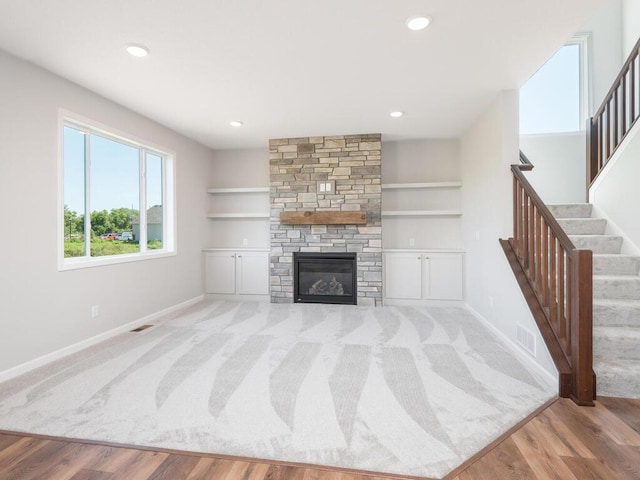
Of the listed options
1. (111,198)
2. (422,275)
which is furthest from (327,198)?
(111,198)

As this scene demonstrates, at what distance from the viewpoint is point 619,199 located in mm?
3508

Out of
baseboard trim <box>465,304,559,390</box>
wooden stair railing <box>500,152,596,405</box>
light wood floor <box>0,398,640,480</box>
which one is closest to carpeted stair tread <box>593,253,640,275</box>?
wooden stair railing <box>500,152,596,405</box>

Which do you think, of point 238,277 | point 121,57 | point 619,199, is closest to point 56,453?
point 121,57

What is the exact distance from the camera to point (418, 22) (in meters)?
2.32

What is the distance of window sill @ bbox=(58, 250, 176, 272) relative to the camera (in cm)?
322

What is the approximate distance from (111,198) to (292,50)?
2.72 meters

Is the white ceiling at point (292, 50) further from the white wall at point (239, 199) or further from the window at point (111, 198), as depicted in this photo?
the white wall at point (239, 199)

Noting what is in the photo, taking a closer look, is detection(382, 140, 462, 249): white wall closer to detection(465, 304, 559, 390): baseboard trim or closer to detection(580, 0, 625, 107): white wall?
detection(465, 304, 559, 390): baseboard trim

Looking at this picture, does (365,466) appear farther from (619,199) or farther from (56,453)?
(619,199)

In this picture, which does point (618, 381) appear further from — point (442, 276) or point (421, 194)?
point (421, 194)

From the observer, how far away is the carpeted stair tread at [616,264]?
315 centimetres

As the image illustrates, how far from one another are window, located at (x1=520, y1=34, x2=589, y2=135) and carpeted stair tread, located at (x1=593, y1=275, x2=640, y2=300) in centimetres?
303

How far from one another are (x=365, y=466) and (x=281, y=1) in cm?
267

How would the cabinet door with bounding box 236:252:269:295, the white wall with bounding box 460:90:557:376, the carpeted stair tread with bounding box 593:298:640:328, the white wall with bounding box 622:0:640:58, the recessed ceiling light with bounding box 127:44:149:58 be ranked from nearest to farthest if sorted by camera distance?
the recessed ceiling light with bounding box 127:44:149:58 → the carpeted stair tread with bounding box 593:298:640:328 → the white wall with bounding box 460:90:557:376 → the white wall with bounding box 622:0:640:58 → the cabinet door with bounding box 236:252:269:295
